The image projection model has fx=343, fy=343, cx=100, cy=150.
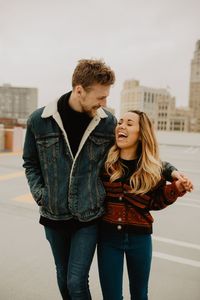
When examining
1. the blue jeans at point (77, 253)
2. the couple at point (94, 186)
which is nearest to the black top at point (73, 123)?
the couple at point (94, 186)

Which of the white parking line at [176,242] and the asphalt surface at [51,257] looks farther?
the white parking line at [176,242]

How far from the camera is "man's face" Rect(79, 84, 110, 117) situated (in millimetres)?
2012

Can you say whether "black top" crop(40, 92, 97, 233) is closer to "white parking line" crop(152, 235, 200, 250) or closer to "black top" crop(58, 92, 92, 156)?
"black top" crop(58, 92, 92, 156)

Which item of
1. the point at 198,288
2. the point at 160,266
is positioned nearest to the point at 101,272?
the point at 198,288

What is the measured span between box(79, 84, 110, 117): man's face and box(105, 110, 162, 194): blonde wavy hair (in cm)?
28

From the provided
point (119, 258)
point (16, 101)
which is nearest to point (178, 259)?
point (119, 258)

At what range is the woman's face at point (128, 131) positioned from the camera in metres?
2.15

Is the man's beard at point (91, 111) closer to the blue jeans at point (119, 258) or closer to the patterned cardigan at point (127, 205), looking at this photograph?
the patterned cardigan at point (127, 205)

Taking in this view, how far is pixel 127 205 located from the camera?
213 cm

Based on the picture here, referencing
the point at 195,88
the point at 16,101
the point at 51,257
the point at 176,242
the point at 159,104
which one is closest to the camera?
the point at 51,257

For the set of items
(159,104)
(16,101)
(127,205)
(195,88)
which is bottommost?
(127,205)

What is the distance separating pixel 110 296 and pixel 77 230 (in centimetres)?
48

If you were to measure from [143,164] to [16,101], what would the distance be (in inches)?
5613

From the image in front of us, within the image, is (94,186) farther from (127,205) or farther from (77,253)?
(77,253)
